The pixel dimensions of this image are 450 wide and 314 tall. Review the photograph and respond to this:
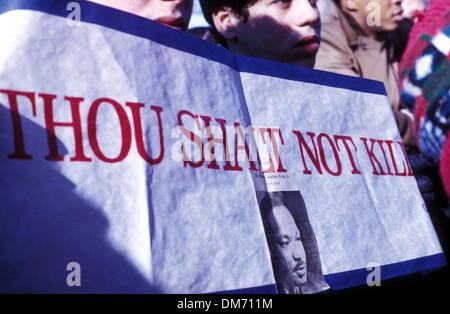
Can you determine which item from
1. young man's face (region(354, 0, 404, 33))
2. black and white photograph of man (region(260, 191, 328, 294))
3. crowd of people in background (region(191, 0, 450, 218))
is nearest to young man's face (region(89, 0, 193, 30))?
crowd of people in background (region(191, 0, 450, 218))

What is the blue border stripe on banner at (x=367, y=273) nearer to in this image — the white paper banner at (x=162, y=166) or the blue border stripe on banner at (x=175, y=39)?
the white paper banner at (x=162, y=166)

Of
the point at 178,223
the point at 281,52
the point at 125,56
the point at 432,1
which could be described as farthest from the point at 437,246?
the point at 432,1

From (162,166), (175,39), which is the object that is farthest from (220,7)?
(162,166)

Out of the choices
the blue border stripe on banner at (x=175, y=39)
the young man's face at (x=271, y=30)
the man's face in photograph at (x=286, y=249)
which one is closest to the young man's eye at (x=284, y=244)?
the man's face in photograph at (x=286, y=249)

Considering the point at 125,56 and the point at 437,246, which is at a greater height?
the point at 125,56

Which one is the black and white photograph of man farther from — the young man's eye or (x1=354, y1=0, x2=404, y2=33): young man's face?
(x1=354, y1=0, x2=404, y2=33): young man's face

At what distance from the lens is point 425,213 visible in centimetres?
172

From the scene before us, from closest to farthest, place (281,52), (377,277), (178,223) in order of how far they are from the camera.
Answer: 1. (178,223)
2. (377,277)
3. (281,52)

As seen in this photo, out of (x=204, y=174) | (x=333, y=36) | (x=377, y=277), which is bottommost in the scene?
(x=377, y=277)

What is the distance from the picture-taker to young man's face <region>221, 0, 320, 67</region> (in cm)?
194

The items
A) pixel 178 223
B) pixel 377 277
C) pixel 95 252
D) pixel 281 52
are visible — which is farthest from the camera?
pixel 281 52
